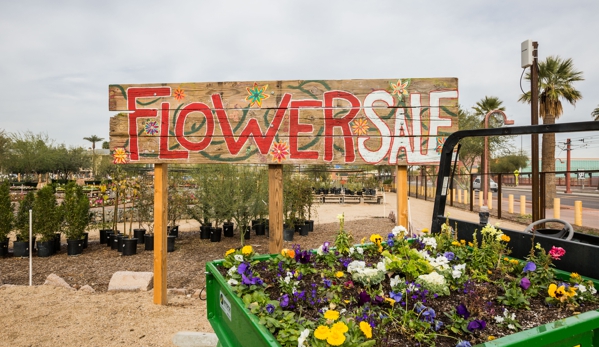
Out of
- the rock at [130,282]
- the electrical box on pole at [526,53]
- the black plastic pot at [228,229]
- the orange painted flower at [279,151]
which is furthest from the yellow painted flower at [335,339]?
the black plastic pot at [228,229]

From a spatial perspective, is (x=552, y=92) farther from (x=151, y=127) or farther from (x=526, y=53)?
(x=151, y=127)

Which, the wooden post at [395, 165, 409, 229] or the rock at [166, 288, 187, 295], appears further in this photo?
the rock at [166, 288, 187, 295]

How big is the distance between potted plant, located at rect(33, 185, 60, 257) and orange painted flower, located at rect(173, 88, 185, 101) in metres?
5.89

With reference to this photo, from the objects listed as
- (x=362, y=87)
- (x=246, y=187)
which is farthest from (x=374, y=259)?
(x=246, y=187)

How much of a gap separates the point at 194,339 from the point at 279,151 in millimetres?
2063

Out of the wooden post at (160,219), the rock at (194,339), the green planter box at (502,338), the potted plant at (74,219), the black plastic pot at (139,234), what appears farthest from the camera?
the black plastic pot at (139,234)

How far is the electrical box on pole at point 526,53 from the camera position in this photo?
6.91 m

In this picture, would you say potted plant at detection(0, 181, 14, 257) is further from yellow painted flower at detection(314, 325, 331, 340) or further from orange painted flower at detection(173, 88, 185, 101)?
yellow painted flower at detection(314, 325, 331, 340)

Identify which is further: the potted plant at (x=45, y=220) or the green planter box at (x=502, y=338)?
the potted plant at (x=45, y=220)

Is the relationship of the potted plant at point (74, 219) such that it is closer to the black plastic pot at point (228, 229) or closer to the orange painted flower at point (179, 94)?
the black plastic pot at point (228, 229)

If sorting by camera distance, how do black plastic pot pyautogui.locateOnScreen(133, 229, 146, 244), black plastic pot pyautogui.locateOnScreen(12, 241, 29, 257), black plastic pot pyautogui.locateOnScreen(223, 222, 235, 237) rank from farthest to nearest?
black plastic pot pyautogui.locateOnScreen(223, 222, 235, 237) → black plastic pot pyautogui.locateOnScreen(133, 229, 146, 244) → black plastic pot pyautogui.locateOnScreen(12, 241, 29, 257)

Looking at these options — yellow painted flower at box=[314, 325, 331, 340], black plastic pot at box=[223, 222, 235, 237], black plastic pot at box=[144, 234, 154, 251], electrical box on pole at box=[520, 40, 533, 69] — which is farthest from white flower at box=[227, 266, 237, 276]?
black plastic pot at box=[223, 222, 235, 237]

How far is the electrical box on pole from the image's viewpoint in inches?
272

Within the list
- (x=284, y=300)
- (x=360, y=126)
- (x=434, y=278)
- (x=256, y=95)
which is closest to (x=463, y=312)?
(x=434, y=278)
